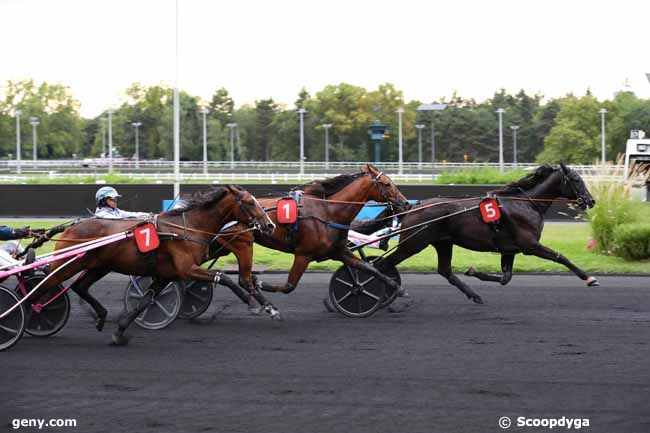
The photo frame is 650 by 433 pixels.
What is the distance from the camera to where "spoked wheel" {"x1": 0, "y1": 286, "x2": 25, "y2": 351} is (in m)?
7.48

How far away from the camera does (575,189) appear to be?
10.4m

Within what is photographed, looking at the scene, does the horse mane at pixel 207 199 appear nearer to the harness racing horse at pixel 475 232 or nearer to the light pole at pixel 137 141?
the harness racing horse at pixel 475 232

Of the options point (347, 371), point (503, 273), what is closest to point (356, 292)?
point (503, 273)

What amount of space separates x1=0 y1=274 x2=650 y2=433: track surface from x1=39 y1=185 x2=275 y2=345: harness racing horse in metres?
0.54

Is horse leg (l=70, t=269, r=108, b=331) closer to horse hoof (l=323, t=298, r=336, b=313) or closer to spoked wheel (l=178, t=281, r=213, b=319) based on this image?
spoked wheel (l=178, t=281, r=213, b=319)

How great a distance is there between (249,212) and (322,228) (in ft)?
3.91

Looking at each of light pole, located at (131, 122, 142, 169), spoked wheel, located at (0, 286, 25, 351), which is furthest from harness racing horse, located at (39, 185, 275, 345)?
light pole, located at (131, 122, 142, 169)

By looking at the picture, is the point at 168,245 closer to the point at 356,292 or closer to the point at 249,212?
the point at 249,212

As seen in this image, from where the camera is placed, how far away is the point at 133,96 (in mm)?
80312

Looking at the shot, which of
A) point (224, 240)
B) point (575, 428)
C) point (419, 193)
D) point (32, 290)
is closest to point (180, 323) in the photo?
point (224, 240)

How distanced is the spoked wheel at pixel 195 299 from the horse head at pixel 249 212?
4.14 ft

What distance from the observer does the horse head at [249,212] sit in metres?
8.18

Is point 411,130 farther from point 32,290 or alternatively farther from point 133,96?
point 32,290

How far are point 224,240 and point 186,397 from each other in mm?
3140
